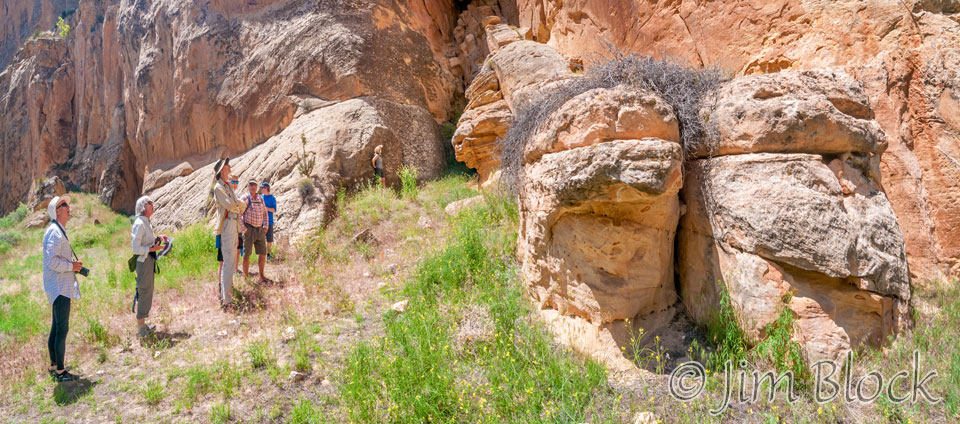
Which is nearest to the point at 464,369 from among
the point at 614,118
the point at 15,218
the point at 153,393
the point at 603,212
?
the point at 603,212

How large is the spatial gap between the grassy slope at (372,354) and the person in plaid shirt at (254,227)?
41cm

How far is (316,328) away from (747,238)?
12.7 feet

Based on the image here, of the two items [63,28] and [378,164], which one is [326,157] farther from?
[63,28]

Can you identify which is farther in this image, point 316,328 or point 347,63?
point 347,63

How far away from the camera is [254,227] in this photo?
598 centimetres

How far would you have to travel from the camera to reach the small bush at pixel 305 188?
812cm

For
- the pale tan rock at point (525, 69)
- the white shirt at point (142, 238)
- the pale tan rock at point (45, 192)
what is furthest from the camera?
the pale tan rock at point (45, 192)

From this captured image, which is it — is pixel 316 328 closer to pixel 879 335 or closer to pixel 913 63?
pixel 879 335

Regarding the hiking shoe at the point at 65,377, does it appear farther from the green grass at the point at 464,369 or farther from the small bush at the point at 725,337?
the small bush at the point at 725,337

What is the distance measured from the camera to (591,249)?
12.0ft

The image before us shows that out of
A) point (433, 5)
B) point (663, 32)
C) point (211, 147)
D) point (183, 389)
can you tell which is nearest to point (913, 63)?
point (663, 32)

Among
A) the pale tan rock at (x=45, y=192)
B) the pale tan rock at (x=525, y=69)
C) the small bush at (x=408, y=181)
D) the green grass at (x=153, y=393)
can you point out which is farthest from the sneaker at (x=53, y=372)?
the pale tan rock at (x=45, y=192)

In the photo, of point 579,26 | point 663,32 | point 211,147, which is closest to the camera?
point 663,32

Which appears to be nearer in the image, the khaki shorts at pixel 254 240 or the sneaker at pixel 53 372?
the sneaker at pixel 53 372
